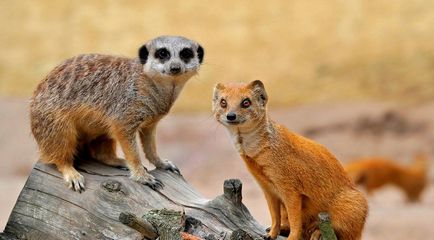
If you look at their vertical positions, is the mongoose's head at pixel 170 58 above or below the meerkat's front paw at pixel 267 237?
above

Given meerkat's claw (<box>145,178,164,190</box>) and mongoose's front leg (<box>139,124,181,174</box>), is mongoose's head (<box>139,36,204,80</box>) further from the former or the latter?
meerkat's claw (<box>145,178,164,190</box>)

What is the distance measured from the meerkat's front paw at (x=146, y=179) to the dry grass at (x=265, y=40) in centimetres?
1225

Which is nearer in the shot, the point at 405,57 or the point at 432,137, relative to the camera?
the point at 432,137

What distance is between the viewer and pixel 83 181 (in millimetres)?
6570

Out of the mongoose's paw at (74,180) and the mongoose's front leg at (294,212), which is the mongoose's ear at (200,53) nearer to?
the mongoose's paw at (74,180)

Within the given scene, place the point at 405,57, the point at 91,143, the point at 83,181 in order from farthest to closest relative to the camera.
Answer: the point at 405,57
the point at 91,143
the point at 83,181

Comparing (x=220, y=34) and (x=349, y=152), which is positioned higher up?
(x=220, y=34)

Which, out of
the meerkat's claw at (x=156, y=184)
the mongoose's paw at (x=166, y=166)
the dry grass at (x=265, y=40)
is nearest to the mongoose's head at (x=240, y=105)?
the meerkat's claw at (x=156, y=184)

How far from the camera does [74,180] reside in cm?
655

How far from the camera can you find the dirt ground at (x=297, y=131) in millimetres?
17750

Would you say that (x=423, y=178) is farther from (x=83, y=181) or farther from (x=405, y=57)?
(x=83, y=181)

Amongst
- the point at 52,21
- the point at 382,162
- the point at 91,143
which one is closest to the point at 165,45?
the point at 91,143

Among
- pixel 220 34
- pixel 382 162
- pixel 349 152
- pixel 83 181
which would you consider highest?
pixel 220 34

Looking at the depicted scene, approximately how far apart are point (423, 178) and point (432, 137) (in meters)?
2.35
